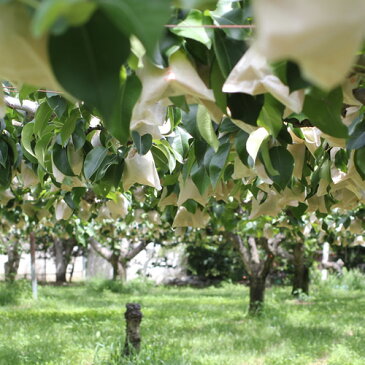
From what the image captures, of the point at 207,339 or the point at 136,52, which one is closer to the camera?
the point at 136,52

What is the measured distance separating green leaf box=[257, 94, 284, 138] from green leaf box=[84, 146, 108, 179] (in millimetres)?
544

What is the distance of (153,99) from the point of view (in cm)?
55

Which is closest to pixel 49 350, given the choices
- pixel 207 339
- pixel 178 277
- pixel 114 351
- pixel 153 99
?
pixel 114 351

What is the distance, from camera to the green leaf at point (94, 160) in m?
1.16

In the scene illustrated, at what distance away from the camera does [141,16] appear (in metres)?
0.31

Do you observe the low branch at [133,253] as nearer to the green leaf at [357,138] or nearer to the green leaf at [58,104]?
the green leaf at [58,104]

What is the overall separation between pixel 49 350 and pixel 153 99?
427cm

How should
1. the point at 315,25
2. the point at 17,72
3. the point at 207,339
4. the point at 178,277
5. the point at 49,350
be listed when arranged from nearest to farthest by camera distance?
the point at 315,25 → the point at 17,72 → the point at 49,350 → the point at 207,339 → the point at 178,277

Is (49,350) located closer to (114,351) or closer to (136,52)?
(114,351)

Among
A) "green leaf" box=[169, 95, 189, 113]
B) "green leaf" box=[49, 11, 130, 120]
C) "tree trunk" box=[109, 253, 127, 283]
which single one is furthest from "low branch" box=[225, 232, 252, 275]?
"tree trunk" box=[109, 253, 127, 283]

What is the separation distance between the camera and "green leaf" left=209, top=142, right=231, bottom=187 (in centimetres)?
95

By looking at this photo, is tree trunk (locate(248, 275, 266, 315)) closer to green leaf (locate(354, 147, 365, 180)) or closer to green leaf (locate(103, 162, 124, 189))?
green leaf (locate(103, 162, 124, 189))

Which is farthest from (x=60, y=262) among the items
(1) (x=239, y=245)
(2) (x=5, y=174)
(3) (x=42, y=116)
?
(3) (x=42, y=116)

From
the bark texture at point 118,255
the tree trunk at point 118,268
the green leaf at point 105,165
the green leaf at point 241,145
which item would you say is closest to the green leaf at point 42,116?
the green leaf at point 105,165
